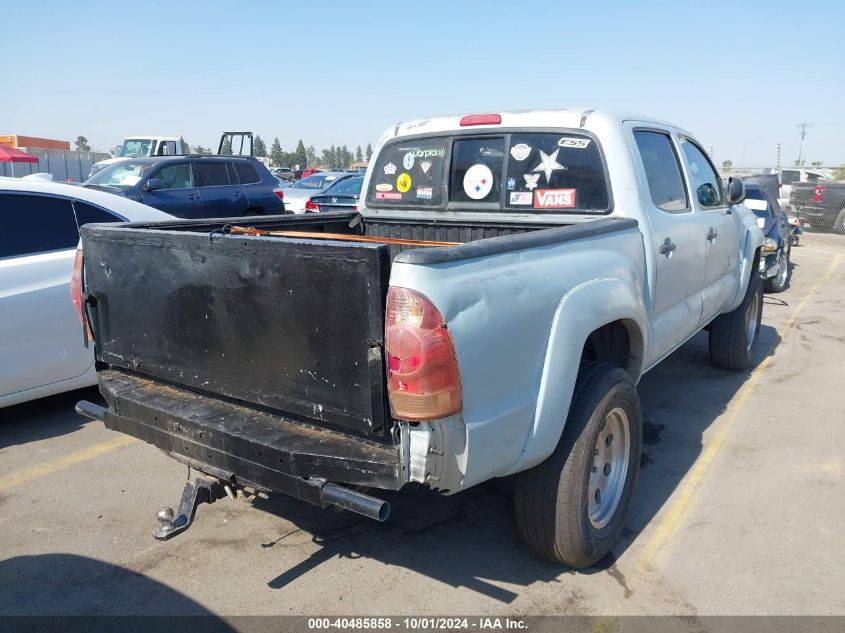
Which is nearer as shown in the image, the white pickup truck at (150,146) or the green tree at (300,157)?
the white pickup truck at (150,146)

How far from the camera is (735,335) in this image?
20.1 feet

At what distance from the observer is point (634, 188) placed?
377cm

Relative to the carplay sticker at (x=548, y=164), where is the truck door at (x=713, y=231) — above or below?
below

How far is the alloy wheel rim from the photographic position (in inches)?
130

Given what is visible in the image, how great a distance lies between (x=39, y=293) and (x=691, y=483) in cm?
425

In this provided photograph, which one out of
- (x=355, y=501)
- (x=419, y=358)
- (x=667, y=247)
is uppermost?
(x=667, y=247)

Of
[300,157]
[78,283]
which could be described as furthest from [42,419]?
[300,157]

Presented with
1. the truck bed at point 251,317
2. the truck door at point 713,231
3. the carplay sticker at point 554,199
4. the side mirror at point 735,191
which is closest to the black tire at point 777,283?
the truck door at point 713,231

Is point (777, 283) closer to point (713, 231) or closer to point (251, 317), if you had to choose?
point (713, 231)

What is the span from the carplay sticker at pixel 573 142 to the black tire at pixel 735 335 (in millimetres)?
2858

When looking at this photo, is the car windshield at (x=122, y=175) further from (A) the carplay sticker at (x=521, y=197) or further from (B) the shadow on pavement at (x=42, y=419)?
(A) the carplay sticker at (x=521, y=197)

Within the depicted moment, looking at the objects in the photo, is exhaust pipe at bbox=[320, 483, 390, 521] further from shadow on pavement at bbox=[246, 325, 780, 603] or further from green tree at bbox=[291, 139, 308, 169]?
green tree at bbox=[291, 139, 308, 169]

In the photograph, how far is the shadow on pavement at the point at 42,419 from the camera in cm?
475

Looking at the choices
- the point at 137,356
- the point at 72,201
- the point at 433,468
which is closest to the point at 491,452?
the point at 433,468
